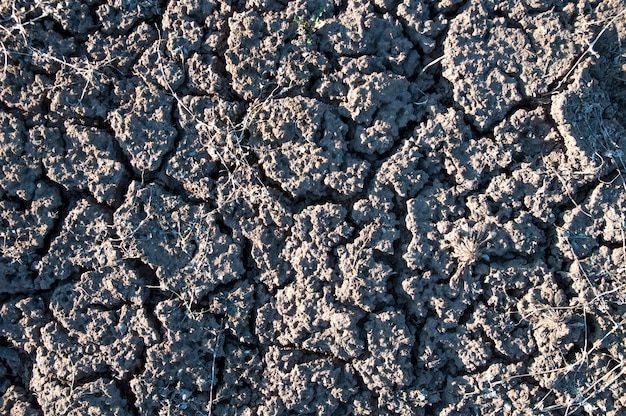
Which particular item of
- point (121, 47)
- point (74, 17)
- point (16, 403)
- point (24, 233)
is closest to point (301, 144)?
point (121, 47)

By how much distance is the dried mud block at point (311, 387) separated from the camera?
2377 millimetres

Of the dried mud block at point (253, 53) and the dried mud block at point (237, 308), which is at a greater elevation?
the dried mud block at point (253, 53)

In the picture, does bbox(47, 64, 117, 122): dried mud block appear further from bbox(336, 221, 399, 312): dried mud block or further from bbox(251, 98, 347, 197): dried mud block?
bbox(336, 221, 399, 312): dried mud block

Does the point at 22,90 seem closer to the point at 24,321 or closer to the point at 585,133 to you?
the point at 24,321

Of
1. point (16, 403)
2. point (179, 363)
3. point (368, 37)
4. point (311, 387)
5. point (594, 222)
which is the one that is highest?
A: point (368, 37)

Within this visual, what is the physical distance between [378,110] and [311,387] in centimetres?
114

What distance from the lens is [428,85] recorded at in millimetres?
2416

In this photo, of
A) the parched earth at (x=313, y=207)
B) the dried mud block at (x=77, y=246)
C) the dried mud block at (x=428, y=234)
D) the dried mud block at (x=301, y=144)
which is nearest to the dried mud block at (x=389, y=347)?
the parched earth at (x=313, y=207)

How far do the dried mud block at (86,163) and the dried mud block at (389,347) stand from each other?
3.90 feet

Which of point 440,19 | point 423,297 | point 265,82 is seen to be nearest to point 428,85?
point 440,19

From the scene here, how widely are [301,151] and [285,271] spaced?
49 centimetres

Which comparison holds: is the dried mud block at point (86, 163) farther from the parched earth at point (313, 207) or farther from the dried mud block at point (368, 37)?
the dried mud block at point (368, 37)

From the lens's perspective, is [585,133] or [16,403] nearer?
[585,133]

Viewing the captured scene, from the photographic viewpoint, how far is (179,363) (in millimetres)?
2412
